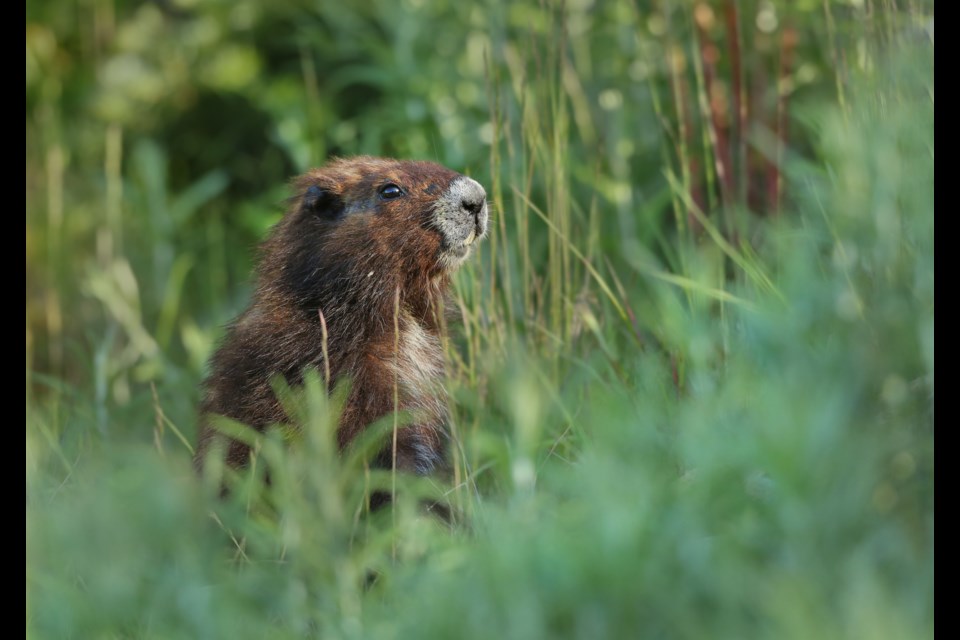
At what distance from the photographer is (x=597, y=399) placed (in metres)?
→ 2.99

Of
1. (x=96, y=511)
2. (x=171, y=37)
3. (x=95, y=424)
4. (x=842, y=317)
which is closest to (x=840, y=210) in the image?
(x=842, y=317)

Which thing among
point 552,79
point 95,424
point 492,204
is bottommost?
point 95,424

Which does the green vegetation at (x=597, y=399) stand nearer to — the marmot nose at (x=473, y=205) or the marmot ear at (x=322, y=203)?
the marmot nose at (x=473, y=205)

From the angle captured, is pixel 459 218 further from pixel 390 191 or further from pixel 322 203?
pixel 322 203

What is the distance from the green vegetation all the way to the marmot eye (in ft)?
1.13

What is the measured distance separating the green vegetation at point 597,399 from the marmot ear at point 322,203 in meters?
0.49

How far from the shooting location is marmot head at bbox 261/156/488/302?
146 inches

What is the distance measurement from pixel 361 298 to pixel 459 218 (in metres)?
0.41

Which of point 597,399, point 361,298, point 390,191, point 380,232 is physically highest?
point 390,191

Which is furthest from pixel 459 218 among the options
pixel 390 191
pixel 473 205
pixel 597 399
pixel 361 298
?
pixel 597 399

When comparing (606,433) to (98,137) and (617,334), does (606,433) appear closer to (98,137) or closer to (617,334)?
(617,334)

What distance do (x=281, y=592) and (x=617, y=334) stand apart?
1904mm

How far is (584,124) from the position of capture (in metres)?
4.91

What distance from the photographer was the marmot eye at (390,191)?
381 cm
